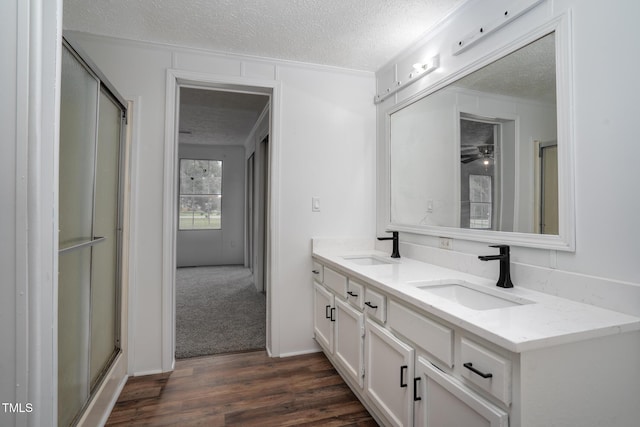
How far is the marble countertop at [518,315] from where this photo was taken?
887mm

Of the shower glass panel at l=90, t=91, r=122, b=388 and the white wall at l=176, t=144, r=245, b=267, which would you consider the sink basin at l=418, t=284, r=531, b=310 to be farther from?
the white wall at l=176, t=144, r=245, b=267

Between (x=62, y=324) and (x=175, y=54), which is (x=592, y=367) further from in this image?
(x=175, y=54)

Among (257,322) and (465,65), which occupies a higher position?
(465,65)

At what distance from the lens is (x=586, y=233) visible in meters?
1.19

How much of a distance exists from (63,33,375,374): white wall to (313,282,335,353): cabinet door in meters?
0.09

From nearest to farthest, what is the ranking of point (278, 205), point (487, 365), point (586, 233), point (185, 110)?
point (487, 365), point (586, 233), point (278, 205), point (185, 110)

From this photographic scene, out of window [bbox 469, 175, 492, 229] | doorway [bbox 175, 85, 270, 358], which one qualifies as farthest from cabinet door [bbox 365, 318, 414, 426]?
doorway [bbox 175, 85, 270, 358]

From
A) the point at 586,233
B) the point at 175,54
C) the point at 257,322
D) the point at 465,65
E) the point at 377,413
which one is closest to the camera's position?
the point at 586,233

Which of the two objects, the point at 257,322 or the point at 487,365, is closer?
the point at 487,365

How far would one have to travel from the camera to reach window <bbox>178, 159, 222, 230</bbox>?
20.4 feet

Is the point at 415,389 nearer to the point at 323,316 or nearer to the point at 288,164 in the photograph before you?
the point at 323,316

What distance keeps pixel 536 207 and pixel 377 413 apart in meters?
1.27

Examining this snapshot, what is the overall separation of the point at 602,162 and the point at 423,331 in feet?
2.94

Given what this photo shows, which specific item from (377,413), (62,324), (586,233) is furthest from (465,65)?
(62,324)
